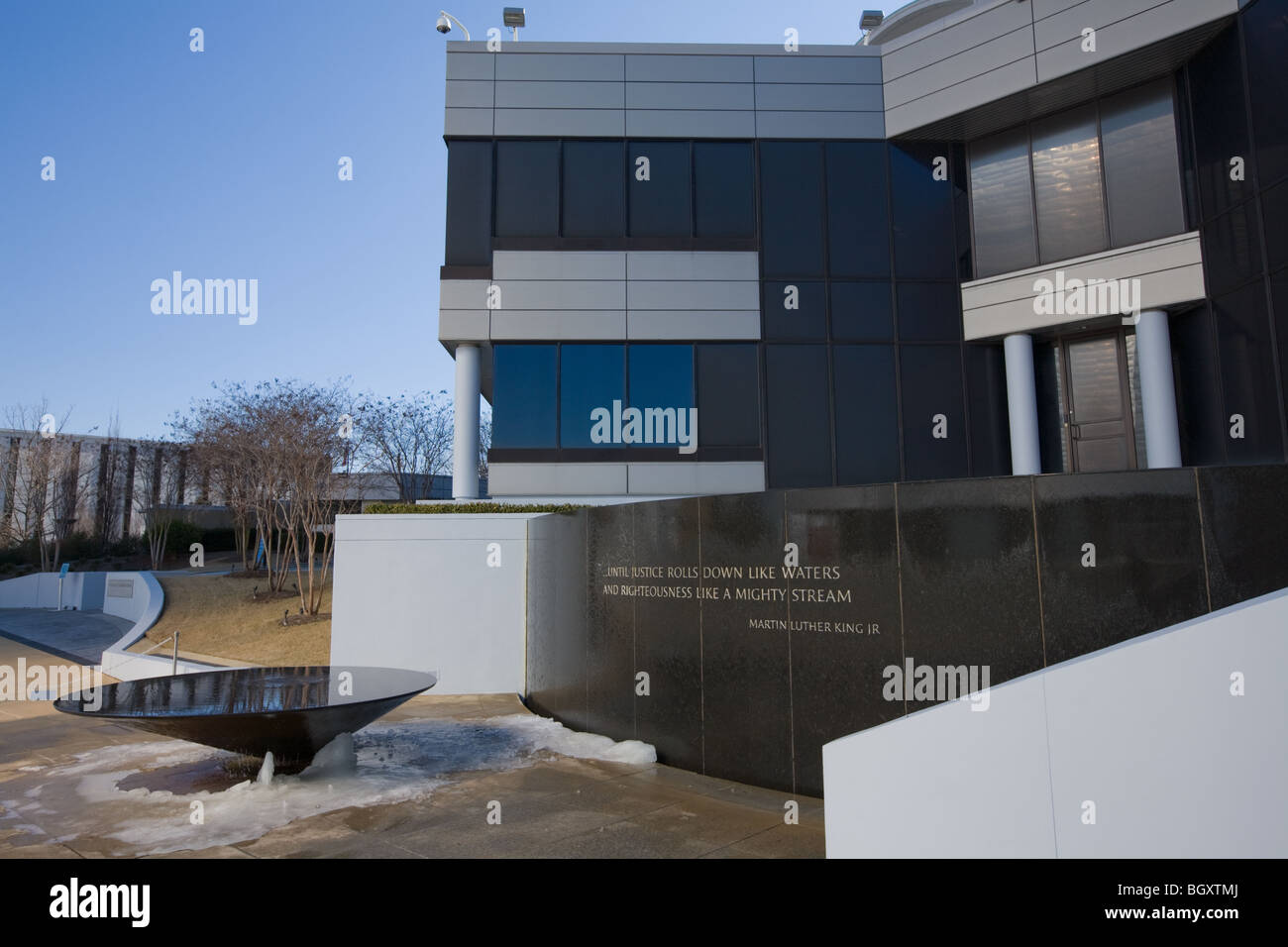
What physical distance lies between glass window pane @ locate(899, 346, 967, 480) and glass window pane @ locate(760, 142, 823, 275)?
297cm

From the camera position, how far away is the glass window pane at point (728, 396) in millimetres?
17047

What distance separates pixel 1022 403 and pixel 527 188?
11423mm

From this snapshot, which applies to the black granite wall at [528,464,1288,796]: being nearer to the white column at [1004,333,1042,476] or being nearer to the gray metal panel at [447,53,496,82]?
the white column at [1004,333,1042,476]

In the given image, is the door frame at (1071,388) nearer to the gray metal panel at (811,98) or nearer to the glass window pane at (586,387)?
the gray metal panel at (811,98)

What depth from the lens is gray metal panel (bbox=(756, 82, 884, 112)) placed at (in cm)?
1791

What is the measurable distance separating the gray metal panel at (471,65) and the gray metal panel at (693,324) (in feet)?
20.9

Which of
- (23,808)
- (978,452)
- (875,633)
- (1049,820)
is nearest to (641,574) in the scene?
(875,633)

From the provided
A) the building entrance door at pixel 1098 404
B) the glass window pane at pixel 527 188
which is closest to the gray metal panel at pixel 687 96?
the glass window pane at pixel 527 188

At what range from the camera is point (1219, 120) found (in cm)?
1373

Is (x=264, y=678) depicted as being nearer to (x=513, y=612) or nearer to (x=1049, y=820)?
(x=513, y=612)

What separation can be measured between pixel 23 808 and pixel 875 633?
7438 millimetres

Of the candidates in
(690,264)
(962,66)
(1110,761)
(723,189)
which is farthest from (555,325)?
(1110,761)

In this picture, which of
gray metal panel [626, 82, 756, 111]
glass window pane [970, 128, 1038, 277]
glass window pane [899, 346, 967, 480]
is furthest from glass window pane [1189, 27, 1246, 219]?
gray metal panel [626, 82, 756, 111]

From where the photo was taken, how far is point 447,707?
11922 millimetres
